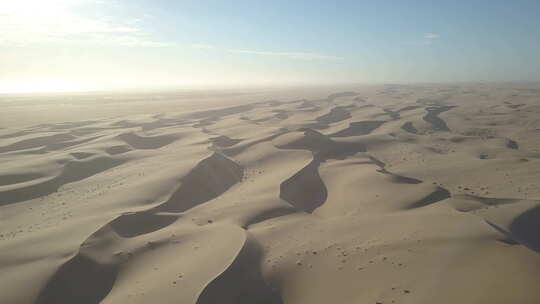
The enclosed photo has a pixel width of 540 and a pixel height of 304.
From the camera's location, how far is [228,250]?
4.55 meters

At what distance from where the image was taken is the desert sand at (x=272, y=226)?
378 centimetres

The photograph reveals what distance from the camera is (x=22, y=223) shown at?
6.15 m

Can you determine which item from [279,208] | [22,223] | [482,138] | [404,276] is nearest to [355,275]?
[404,276]

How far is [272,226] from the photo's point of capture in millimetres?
5457

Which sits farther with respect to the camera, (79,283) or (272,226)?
(272,226)

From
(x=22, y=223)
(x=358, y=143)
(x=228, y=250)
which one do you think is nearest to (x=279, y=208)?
(x=228, y=250)

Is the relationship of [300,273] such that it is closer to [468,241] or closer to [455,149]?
[468,241]

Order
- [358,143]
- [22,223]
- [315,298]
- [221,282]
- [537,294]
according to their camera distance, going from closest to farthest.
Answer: [537,294] → [315,298] → [221,282] → [22,223] → [358,143]

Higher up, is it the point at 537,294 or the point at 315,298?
the point at 537,294

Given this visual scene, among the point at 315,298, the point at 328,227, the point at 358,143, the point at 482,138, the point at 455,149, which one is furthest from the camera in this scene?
the point at 482,138

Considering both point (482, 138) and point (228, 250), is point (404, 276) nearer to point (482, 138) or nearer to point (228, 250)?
point (228, 250)

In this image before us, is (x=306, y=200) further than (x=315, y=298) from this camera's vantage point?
Yes

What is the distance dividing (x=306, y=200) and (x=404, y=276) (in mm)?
3426

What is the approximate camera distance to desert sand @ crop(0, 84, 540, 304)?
3.78 meters
